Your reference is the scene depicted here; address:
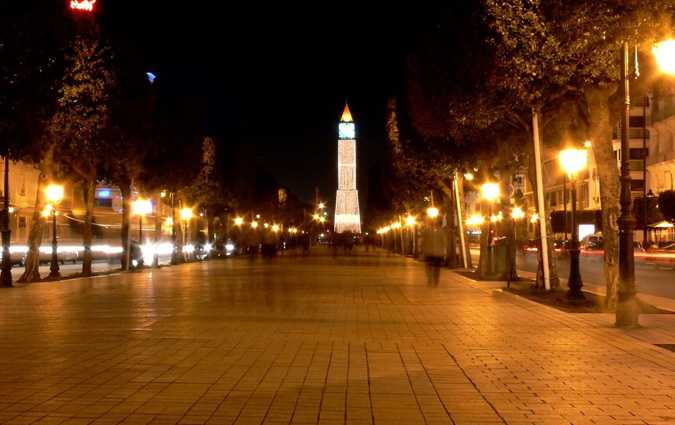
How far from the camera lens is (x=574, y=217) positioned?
22.6m

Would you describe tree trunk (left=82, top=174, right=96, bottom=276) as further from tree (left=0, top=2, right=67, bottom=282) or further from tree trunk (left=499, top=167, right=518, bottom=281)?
tree trunk (left=499, top=167, right=518, bottom=281)

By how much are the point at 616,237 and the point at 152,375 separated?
538 inches

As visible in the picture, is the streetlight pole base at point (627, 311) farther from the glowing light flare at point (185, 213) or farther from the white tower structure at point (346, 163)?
the white tower structure at point (346, 163)

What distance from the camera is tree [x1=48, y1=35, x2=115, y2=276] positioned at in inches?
1290

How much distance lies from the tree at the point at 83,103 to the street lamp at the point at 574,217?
19278mm

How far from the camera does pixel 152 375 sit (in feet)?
36.1

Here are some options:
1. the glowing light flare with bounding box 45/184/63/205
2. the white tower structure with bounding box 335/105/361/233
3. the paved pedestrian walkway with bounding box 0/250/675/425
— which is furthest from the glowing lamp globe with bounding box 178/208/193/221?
the white tower structure with bounding box 335/105/361/233

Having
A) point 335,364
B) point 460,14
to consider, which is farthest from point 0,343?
point 460,14

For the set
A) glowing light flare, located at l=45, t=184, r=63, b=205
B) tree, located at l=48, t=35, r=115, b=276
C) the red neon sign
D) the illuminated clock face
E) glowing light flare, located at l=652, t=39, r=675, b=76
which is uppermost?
the illuminated clock face

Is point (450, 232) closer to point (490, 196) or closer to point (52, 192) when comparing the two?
point (490, 196)

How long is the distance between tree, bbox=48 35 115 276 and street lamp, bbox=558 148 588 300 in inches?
759

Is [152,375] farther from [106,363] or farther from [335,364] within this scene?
[335,364]

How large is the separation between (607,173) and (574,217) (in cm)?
222

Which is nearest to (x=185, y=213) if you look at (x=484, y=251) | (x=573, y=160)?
(x=484, y=251)
